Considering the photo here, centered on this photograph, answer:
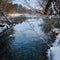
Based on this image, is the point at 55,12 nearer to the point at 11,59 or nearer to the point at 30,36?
the point at 11,59

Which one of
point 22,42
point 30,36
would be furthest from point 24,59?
point 30,36

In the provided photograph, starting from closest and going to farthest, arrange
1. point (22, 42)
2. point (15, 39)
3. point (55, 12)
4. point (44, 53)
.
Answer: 1. point (55, 12)
2. point (44, 53)
3. point (22, 42)
4. point (15, 39)

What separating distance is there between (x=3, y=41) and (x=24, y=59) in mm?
5810

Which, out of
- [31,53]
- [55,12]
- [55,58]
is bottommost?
[31,53]

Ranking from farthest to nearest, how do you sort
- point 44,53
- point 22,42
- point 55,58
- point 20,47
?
point 22,42 < point 20,47 < point 44,53 < point 55,58

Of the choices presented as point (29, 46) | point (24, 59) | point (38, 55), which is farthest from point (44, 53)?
point (29, 46)

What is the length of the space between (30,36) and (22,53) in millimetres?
5890

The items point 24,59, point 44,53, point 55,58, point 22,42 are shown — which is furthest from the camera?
point 22,42

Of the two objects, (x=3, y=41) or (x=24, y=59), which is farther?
(x=3, y=41)

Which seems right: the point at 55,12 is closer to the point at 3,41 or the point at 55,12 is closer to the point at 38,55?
the point at 38,55

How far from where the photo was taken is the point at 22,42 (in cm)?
1656

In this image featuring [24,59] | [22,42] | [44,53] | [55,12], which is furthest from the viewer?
[22,42]

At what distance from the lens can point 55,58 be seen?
22.6ft

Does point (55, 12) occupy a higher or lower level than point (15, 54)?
higher
